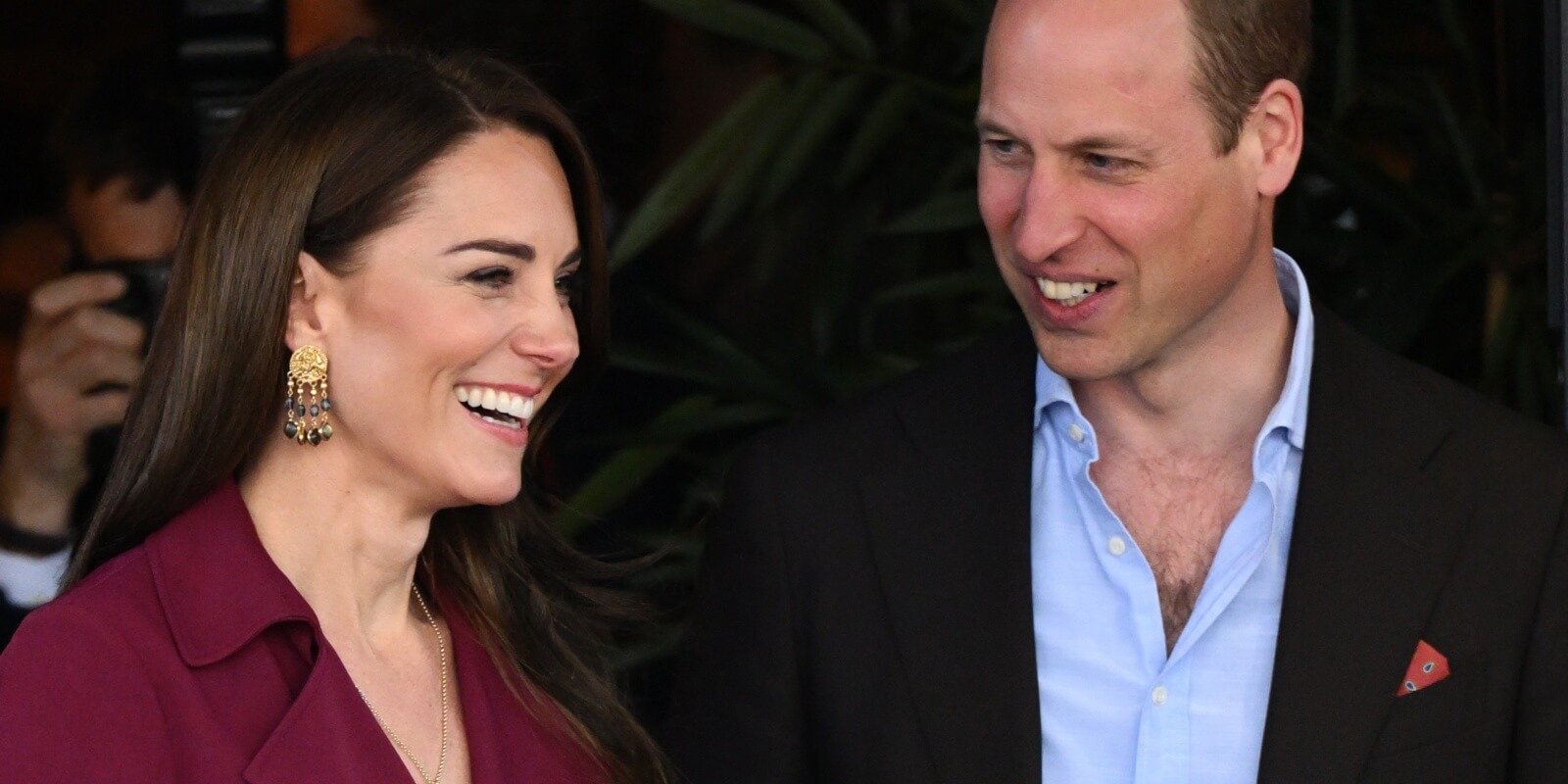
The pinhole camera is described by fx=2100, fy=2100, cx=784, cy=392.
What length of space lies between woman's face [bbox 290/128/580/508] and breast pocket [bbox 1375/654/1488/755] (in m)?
0.89

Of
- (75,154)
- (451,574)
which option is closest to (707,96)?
(75,154)

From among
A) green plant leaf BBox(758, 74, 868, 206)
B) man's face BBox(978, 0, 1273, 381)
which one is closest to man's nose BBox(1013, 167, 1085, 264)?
man's face BBox(978, 0, 1273, 381)

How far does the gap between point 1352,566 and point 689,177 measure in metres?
1.26

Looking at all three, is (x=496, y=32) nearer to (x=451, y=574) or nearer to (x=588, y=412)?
(x=588, y=412)

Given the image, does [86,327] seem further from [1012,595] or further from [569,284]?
[1012,595]

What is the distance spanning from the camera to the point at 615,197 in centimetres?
373

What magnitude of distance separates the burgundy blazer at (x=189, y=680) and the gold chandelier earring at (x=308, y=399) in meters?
0.09

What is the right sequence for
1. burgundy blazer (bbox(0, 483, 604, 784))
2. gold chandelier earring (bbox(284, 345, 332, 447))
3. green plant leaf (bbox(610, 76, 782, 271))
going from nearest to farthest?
1. burgundy blazer (bbox(0, 483, 604, 784))
2. gold chandelier earring (bbox(284, 345, 332, 447))
3. green plant leaf (bbox(610, 76, 782, 271))

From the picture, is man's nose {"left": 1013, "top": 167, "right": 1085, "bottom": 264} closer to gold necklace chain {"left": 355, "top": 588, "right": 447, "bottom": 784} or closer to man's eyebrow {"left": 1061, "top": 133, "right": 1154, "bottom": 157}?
man's eyebrow {"left": 1061, "top": 133, "right": 1154, "bottom": 157}

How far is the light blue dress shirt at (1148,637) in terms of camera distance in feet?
6.86

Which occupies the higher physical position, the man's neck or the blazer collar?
the man's neck

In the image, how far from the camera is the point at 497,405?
2.01 meters

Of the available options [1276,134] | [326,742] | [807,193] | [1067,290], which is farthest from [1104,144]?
[807,193]

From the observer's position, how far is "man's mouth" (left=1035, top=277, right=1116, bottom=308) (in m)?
2.13
